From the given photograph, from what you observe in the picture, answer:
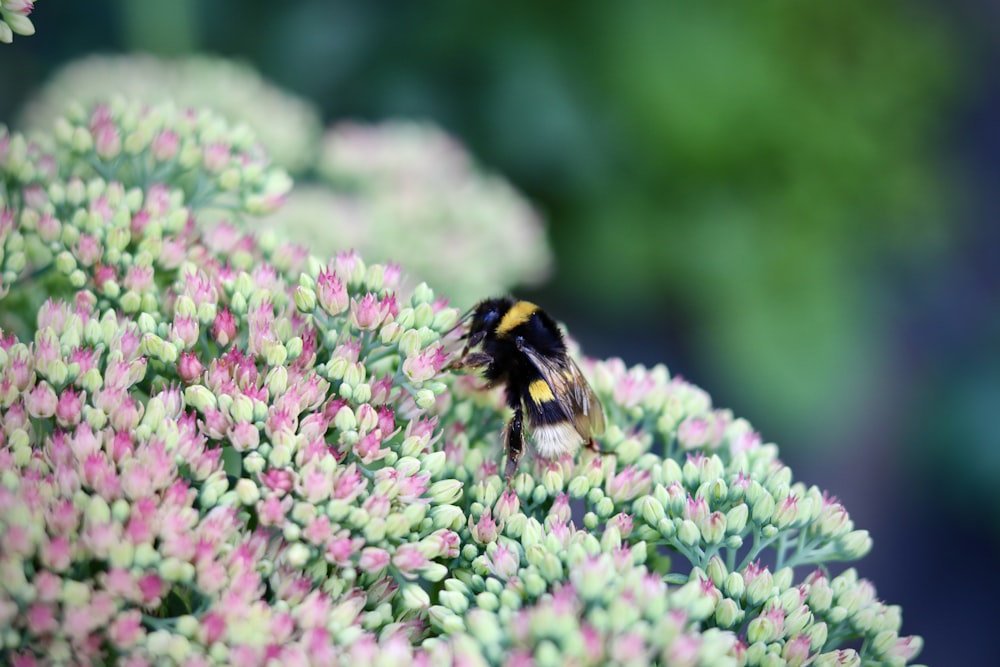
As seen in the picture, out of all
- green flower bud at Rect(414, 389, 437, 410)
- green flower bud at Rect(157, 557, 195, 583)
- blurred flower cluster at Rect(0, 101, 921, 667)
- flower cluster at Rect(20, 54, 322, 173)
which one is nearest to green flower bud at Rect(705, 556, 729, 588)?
blurred flower cluster at Rect(0, 101, 921, 667)

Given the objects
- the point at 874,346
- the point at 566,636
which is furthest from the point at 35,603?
the point at 874,346

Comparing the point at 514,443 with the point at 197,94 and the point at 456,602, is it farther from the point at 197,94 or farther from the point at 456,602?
the point at 197,94

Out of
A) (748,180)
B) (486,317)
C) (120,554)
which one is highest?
(748,180)

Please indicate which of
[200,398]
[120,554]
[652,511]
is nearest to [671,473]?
[652,511]

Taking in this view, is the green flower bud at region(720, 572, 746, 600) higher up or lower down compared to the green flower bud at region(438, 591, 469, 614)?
higher up

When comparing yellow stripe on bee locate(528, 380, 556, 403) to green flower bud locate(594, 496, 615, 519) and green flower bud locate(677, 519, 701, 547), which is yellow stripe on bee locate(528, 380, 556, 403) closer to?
green flower bud locate(594, 496, 615, 519)

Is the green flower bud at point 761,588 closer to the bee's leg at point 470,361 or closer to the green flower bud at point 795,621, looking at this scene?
the green flower bud at point 795,621
